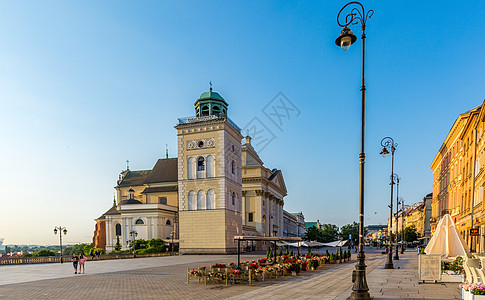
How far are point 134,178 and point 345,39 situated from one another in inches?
2900

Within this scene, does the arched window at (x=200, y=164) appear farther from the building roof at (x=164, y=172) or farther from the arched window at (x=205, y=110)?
the building roof at (x=164, y=172)

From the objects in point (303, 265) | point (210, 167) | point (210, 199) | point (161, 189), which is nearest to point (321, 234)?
point (161, 189)

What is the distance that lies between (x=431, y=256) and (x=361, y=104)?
8426 mm

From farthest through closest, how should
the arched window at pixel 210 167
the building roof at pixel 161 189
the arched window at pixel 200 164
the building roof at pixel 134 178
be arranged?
the building roof at pixel 134 178
the building roof at pixel 161 189
the arched window at pixel 200 164
the arched window at pixel 210 167

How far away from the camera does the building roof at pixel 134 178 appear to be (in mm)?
76625

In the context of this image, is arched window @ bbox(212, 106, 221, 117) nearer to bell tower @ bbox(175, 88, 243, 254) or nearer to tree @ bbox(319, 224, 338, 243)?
bell tower @ bbox(175, 88, 243, 254)

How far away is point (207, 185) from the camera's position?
175ft

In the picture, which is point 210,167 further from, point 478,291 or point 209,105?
point 478,291

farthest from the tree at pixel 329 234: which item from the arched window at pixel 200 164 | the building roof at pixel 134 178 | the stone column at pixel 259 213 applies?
the arched window at pixel 200 164

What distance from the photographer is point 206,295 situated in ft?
47.0

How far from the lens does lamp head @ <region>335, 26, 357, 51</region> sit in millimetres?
10320

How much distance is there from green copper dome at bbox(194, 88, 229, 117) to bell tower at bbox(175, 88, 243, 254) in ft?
5.48

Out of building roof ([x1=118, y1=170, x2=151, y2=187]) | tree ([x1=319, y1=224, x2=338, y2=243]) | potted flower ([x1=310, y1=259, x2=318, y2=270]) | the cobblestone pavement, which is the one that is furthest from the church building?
tree ([x1=319, y1=224, x2=338, y2=243])

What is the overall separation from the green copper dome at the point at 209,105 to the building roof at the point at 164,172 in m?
17.2
